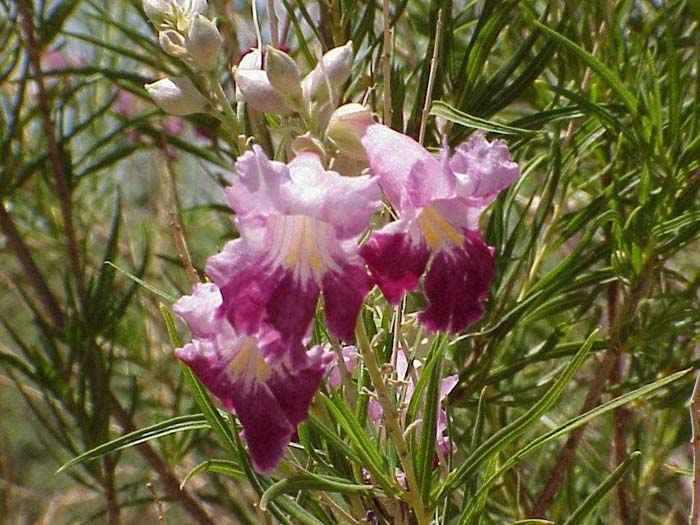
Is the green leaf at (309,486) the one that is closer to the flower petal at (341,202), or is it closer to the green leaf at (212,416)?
the green leaf at (212,416)

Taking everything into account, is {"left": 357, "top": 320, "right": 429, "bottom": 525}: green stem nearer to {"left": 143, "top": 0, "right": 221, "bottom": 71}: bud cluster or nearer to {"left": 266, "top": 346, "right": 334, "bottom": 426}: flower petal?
{"left": 266, "top": 346, "right": 334, "bottom": 426}: flower petal

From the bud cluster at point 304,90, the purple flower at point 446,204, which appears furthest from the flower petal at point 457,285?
the bud cluster at point 304,90

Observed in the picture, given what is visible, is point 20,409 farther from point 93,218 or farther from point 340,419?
point 340,419

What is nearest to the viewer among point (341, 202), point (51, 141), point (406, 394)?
point (341, 202)

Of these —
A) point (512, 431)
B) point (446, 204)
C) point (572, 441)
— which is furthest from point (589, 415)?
point (572, 441)

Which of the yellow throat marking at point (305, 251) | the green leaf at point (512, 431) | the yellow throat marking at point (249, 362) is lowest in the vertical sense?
the green leaf at point (512, 431)

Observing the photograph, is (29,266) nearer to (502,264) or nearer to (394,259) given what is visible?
(502,264)
